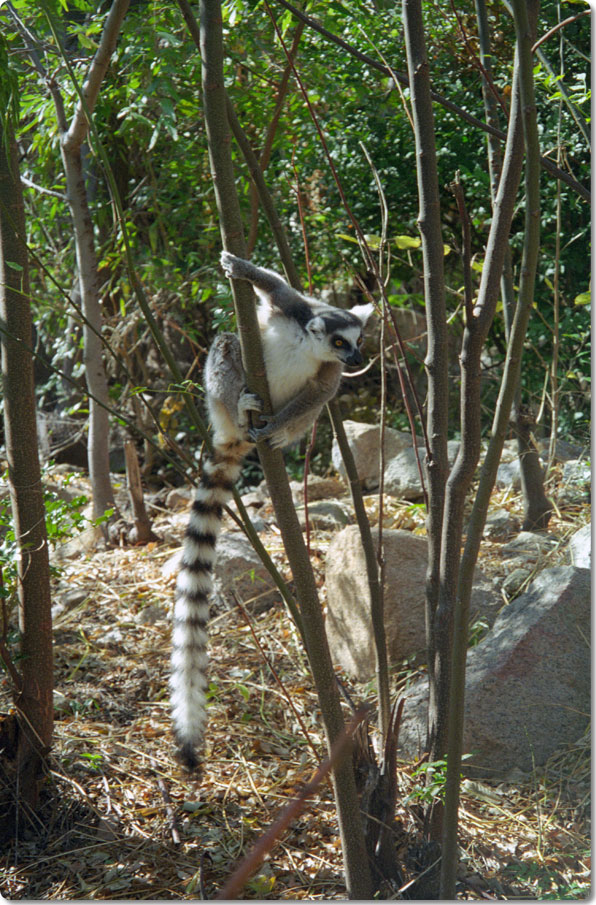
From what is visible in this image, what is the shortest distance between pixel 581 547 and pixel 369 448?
2498 millimetres

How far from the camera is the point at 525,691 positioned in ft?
10.9

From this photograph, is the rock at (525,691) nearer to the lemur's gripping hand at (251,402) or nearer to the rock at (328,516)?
the lemur's gripping hand at (251,402)

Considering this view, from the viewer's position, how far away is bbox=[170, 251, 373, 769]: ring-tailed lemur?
2814 millimetres

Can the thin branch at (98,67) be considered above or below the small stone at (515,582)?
above

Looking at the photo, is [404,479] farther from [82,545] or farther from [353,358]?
[353,358]

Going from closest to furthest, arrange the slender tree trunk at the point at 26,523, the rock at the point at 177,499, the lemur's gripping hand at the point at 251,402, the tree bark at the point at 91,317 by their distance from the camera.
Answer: the lemur's gripping hand at the point at 251,402
the slender tree trunk at the point at 26,523
the tree bark at the point at 91,317
the rock at the point at 177,499

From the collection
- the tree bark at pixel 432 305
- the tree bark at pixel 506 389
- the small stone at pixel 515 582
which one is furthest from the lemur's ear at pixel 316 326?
the small stone at pixel 515 582

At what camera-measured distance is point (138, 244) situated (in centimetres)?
681

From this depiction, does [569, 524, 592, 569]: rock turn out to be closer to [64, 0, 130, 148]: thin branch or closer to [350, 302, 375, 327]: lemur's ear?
[350, 302, 375, 327]: lemur's ear

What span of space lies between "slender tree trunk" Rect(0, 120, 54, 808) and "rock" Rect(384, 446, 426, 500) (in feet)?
10.9

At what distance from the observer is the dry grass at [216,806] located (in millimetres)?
2654

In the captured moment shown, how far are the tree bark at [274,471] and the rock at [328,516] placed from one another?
10.4 ft

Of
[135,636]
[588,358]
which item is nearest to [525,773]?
[135,636]

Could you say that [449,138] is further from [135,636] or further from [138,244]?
[135,636]
